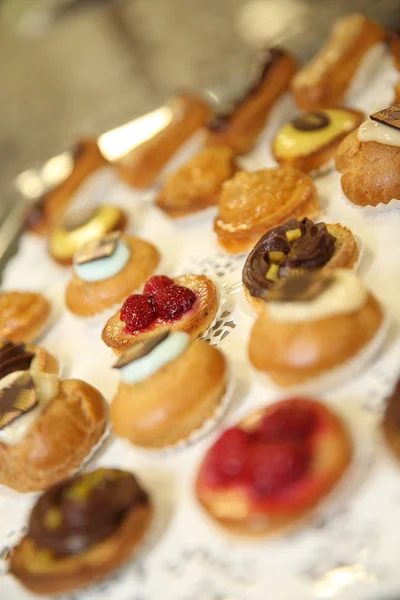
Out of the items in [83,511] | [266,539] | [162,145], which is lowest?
[266,539]

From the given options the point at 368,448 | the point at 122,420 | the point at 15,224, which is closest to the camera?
the point at 368,448

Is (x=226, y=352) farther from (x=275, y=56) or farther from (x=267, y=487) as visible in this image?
(x=275, y=56)

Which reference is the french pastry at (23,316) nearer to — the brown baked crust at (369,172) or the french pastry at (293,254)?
the french pastry at (293,254)

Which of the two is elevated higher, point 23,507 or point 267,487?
point 267,487

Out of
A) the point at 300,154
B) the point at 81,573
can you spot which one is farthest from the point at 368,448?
the point at 300,154

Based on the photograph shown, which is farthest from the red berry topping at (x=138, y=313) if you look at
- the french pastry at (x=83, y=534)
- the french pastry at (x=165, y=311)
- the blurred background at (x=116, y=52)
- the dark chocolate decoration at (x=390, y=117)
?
the blurred background at (x=116, y=52)

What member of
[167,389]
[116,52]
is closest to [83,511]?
[167,389]

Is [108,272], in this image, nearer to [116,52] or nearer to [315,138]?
[315,138]
